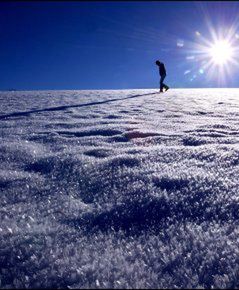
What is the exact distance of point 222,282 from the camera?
1.40 m

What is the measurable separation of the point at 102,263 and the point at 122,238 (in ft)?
0.92

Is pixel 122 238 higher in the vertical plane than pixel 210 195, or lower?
lower

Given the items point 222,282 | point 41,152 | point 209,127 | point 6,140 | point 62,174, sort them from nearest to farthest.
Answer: point 222,282 < point 62,174 < point 41,152 < point 6,140 < point 209,127

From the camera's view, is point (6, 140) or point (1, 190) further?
point (6, 140)

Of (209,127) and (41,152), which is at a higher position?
(209,127)

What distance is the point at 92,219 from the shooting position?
6.81ft

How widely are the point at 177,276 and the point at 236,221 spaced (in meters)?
0.58

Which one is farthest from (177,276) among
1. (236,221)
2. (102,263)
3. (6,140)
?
(6,140)

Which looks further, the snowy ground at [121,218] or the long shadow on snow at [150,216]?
the long shadow on snow at [150,216]

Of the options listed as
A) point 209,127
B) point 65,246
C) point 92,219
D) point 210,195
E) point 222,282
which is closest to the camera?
point 222,282

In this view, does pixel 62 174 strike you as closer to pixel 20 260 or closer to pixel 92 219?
pixel 92 219

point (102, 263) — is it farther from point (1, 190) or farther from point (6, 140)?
point (6, 140)

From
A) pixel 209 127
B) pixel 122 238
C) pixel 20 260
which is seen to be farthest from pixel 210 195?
pixel 209 127

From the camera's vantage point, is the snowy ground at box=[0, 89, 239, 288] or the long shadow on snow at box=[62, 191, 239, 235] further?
the long shadow on snow at box=[62, 191, 239, 235]
